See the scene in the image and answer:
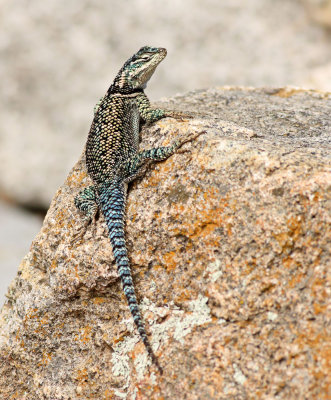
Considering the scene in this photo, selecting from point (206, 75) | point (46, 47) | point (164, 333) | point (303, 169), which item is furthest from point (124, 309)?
point (46, 47)

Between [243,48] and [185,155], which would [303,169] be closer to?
[185,155]

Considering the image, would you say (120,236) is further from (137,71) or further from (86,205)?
(137,71)

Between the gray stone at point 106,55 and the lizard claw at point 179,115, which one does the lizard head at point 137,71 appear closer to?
the lizard claw at point 179,115

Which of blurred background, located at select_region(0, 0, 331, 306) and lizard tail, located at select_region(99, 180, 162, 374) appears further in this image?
blurred background, located at select_region(0, 0, 331, 306)

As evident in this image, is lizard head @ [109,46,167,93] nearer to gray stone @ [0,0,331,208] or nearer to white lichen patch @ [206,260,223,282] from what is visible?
white lichen patch @ [206,260,223,282]

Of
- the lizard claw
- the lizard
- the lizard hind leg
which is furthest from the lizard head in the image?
the lizard hind leg
